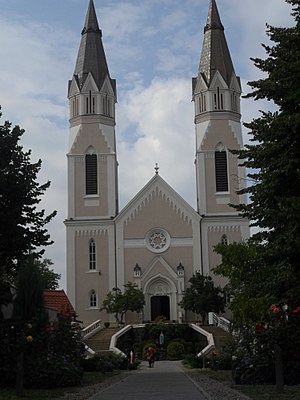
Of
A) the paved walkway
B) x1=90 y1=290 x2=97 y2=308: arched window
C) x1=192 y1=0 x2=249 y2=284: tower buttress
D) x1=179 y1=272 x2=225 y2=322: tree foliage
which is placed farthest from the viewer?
x1=192 y1=0 x2=249 y2=284: tower buttress

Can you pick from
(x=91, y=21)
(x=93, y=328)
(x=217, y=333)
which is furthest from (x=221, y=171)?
(x=91, y=21)

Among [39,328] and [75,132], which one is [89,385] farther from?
[75,132]

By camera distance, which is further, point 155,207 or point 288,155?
point 155,207

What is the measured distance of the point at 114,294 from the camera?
59500 millimetres

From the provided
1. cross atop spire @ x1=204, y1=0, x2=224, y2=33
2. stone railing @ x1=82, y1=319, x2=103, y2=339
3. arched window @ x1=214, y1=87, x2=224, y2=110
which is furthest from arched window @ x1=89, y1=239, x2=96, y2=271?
cross atop spire @ x1=204, y1=0, x2=224, y2=33

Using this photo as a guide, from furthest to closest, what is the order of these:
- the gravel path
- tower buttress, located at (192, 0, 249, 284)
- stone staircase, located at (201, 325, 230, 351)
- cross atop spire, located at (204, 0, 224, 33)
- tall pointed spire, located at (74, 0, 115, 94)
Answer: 1. cross atop spire, located at (204, 0, 224, 33)
2. tall pointed spire, located at (74, 0, 115, 94)
3. tower buttress, located at (192, 0, 249, 284)
4. stone staircase, located at (201, 325, 230, 351)
5. the gravel path

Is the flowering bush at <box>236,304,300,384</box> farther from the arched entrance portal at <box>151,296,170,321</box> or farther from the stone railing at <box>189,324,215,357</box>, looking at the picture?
the arched entrance portal at <box>151,296,170,321</box>

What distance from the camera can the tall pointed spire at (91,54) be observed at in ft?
217

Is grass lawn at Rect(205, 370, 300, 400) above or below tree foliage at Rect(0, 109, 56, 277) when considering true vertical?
below

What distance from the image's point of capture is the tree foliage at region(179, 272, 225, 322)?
56094 mm

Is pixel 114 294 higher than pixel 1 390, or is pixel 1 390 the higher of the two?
pixel 114 294

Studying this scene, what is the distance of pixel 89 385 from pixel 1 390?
13.8 ft

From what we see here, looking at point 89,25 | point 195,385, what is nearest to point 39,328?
point 195,385

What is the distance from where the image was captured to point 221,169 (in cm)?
6362
